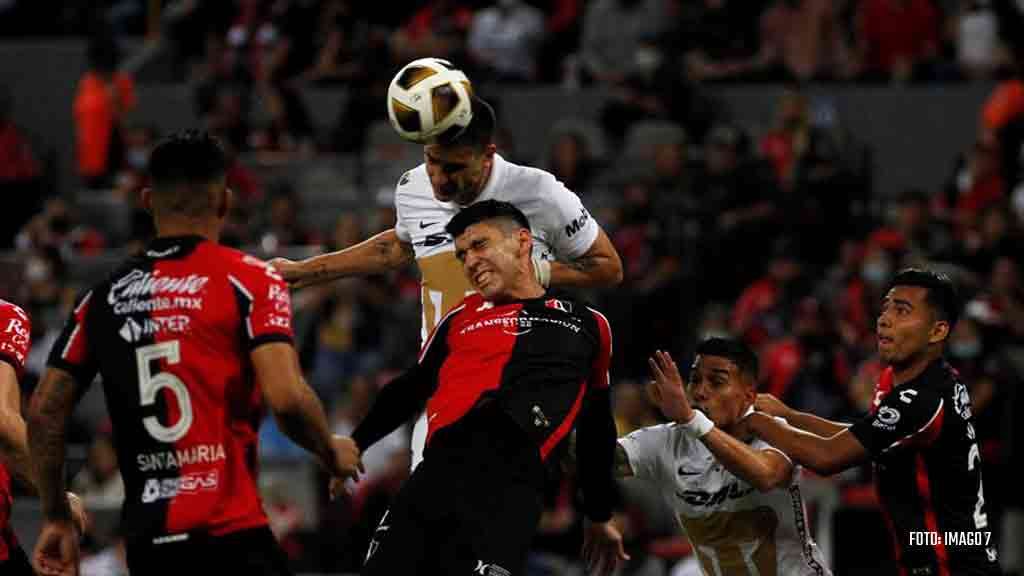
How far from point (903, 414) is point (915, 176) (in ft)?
39.0

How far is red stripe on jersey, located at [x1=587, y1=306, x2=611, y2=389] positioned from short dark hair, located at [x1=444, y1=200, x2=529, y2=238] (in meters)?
0.52

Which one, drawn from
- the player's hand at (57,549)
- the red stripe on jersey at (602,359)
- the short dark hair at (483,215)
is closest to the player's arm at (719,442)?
the red stripe on jersey at (602,359)

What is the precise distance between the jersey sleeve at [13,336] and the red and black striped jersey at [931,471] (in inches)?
137

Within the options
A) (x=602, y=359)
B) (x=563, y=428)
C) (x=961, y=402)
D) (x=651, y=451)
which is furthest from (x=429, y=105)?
(x=961, y=402)

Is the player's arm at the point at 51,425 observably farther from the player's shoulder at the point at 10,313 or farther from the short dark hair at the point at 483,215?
the short dark hair at the point at 483,215

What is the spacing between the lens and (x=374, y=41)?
20.8m

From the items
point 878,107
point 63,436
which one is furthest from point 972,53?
point 63,436

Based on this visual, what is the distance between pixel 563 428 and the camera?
777cm

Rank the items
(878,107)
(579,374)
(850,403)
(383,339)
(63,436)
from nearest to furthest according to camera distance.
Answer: (63,436)
(579,374)
(850,403)
(383,339)
(878,107)

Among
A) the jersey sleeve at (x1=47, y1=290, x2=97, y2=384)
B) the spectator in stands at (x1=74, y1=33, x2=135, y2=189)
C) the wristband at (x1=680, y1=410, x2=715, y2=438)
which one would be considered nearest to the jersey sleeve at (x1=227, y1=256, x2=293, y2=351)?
the jersey sleeve at (x1=47, y1=290, x2=97, y2=384)

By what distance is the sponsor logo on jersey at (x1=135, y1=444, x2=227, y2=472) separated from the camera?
6672 mm

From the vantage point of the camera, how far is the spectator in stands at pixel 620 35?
66.2 ft

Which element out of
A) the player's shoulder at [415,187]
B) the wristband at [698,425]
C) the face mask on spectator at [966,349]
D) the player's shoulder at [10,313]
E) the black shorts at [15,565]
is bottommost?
the face mask on spectator at [966,349]

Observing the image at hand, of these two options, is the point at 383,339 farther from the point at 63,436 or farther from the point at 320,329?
the point at 63,436
